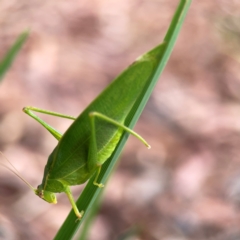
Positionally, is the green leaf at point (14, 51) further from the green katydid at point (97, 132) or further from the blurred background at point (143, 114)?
the blurred background at point (143, 114)

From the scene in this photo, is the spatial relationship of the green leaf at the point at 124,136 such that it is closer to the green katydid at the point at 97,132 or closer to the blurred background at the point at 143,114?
the green katydid at the point at 97,132

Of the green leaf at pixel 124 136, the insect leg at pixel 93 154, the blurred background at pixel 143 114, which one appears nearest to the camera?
the green leaf at pixel 124 136

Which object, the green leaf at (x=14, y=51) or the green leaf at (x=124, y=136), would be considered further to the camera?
the green leaf at (x=14, y=51)

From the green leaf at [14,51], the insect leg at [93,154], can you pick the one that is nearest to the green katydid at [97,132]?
the insect leg at [93,154]

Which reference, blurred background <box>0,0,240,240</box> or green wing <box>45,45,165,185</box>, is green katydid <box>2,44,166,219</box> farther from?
blurred background <box>0,0,240,240</box>

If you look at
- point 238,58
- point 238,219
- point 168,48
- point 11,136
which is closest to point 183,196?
point 238,219

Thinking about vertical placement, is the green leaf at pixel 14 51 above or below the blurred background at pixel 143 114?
above

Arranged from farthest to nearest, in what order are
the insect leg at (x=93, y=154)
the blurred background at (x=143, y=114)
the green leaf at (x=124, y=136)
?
the blurred background at (x=143, y=114) < the insect leg at (x=93, y=154) < the green leaf at (x=124, y=136)

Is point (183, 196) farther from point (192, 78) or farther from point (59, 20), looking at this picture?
point (59, 20)
